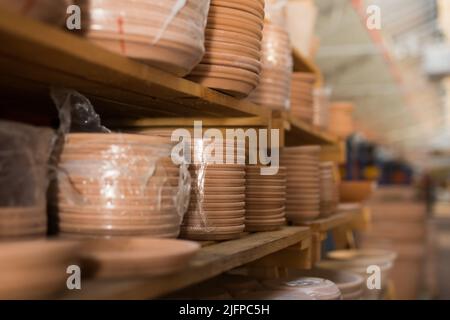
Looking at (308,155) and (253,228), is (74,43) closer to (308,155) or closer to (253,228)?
(253,228)

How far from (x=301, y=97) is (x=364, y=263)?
4.95ft

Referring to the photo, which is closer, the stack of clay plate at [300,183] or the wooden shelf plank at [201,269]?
the wooden shelf plank at [201,269]

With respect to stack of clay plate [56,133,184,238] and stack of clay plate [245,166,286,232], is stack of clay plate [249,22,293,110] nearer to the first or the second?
stack of clay plate [245,166,286,232]

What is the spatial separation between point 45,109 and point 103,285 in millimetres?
Result: 901

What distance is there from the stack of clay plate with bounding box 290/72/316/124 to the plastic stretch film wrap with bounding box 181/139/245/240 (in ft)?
4.01

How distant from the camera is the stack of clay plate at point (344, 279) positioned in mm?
2990

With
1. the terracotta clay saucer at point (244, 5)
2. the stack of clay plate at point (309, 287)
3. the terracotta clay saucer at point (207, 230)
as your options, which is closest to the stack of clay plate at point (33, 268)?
the terracotta clay saucer at point (207, 230)

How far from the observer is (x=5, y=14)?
3.37ft

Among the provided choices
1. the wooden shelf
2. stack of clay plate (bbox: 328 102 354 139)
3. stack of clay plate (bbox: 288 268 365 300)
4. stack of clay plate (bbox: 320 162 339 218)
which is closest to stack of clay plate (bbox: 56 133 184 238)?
the wooden shelf

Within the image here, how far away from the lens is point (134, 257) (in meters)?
1.23

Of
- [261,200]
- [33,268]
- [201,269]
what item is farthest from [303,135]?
[33,268]

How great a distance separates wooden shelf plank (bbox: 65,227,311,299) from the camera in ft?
3.94

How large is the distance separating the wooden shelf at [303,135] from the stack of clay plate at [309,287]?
0.65 meters

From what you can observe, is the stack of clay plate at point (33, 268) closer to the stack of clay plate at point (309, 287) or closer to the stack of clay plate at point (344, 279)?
the stack of clay plate at point (309, 287)
